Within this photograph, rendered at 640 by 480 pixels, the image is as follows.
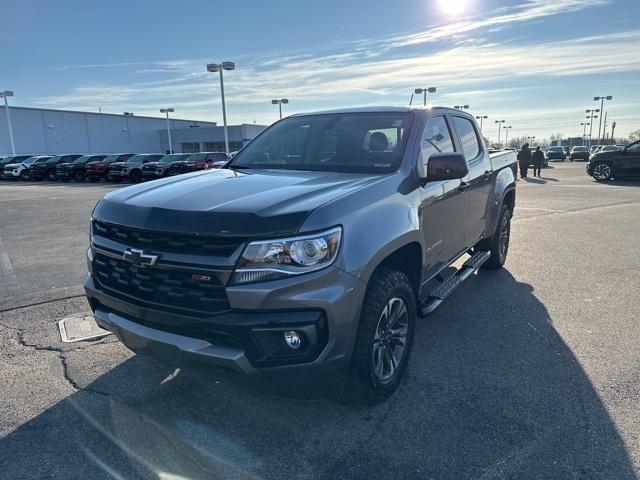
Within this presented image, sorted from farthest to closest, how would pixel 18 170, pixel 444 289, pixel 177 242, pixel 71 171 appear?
1. pixel 18 170
2. pixel 71 171
3. pixel 444 289
4. pixel 177 242

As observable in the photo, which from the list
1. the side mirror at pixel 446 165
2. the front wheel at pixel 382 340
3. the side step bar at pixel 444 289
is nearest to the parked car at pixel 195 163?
the side step bar at pixel 444 289

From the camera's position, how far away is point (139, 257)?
2592mm

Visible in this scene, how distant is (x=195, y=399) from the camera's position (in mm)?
3150

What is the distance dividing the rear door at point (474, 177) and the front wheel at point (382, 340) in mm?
1783

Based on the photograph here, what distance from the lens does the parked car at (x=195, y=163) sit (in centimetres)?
2470

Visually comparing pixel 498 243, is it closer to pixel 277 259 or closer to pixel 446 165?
pixel 446 165

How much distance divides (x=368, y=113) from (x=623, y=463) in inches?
118

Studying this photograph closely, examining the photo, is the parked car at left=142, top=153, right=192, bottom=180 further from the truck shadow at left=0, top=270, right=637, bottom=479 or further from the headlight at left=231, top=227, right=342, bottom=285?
the headlight at left=231, top=227, right=342, bottom=285

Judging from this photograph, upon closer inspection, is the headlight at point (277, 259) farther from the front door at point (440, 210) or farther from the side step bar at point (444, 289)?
the side step bar at point (444, 289)

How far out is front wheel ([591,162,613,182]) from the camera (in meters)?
20.2

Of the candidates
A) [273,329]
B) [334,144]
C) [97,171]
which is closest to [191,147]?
[97,171]

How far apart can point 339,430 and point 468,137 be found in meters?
3.46

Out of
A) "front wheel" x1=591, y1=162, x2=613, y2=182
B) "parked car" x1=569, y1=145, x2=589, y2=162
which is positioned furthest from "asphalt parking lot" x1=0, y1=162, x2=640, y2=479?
"parked car" x1=569, y1=145, x2=589, y2=162

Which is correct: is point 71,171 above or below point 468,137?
below
